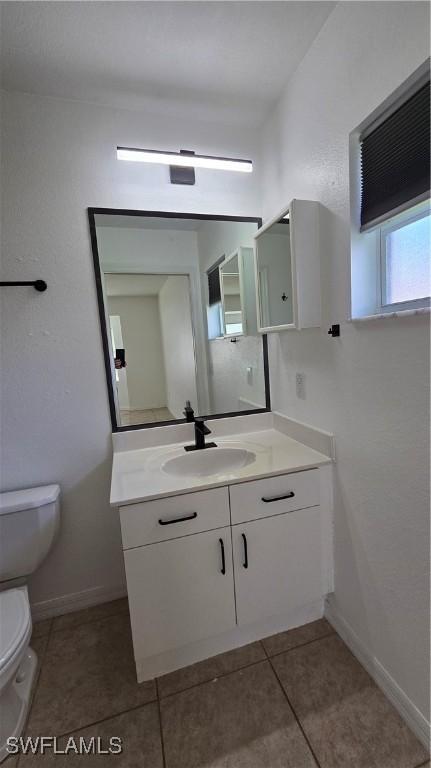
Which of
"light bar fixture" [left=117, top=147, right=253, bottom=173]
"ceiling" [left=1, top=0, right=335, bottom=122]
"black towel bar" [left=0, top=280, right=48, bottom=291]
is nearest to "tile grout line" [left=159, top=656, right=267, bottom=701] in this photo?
"black towel bar" [left=0, top=280, right=48, bottom=291]

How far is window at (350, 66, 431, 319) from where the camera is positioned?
0.90 m

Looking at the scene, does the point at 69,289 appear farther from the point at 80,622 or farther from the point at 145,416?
the point at 80,622

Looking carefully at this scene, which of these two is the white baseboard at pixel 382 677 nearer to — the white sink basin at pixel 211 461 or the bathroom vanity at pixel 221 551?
the bathroom vanity at pixel 221 551

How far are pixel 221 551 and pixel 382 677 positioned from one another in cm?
75

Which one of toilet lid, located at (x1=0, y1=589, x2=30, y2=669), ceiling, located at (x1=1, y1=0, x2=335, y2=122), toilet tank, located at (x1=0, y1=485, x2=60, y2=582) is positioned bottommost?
toilet lid, located at (x1=0, y1=589, x2=30, y2=669)

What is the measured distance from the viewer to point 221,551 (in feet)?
4.18

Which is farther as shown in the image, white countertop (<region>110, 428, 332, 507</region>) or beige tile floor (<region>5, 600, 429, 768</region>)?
white countertop (<region>110, 428, 332, 507</region>)

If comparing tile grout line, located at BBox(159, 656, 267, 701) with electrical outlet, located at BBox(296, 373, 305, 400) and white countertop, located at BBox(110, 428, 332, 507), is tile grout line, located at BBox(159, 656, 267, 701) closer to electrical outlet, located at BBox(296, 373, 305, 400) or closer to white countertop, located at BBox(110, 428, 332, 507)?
white countertop, located at BBox(110, 428, 332, 507)

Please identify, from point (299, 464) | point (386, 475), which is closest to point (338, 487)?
point (299, 464)

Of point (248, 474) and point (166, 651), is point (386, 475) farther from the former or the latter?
point (166, 651)

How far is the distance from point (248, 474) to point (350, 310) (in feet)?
2.44

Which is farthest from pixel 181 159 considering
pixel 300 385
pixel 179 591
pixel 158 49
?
pixel 179 591

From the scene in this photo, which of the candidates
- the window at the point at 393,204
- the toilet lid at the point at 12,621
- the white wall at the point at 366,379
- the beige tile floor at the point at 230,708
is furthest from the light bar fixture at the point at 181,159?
the beige tile floor at the point at 230,708

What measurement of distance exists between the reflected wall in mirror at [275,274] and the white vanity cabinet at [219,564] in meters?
0.75
